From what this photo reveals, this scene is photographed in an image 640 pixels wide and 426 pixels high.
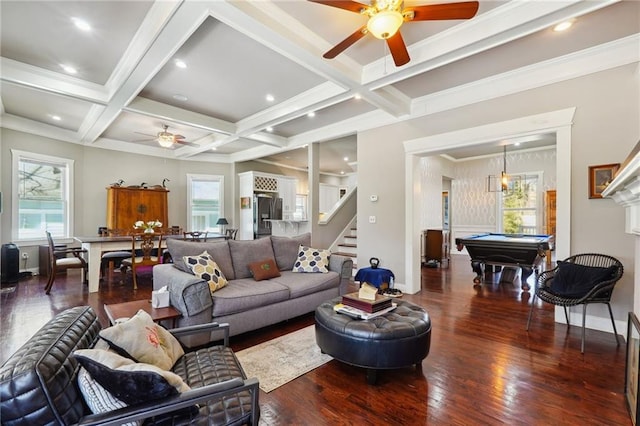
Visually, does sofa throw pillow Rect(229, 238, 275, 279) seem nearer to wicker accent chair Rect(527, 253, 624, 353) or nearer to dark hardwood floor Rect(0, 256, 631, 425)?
dark hardwood floor Rect(0, 256, 631, 425)

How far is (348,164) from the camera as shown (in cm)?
981

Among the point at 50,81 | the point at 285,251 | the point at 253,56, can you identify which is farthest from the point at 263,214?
the point at 253,56

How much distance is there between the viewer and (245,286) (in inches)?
124

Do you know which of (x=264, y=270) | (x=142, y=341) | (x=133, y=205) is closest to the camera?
Answer: (x=142, y=341)

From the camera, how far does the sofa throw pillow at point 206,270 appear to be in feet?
9.56

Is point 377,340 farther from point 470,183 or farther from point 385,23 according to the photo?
point 470,183

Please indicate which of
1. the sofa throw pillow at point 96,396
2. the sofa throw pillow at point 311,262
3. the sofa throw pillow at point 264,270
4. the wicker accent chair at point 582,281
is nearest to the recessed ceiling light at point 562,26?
the wicker accent chair at point 582,281

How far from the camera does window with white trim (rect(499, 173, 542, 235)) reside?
7914 millimetres

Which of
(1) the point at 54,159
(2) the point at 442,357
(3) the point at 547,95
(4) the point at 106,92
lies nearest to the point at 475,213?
(3) the point at 547,95

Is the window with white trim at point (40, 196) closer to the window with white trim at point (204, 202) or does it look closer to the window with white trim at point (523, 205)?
the window with white trim at point (204, 202)

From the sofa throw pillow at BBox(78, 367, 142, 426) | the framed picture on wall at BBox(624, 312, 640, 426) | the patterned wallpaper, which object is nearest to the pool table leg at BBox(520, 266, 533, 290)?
the patterned wallpaper

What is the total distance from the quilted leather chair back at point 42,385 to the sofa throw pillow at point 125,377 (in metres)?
0.09

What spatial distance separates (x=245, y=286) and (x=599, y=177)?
4077 mm

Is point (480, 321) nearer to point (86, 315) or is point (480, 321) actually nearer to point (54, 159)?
point (86, 315)
